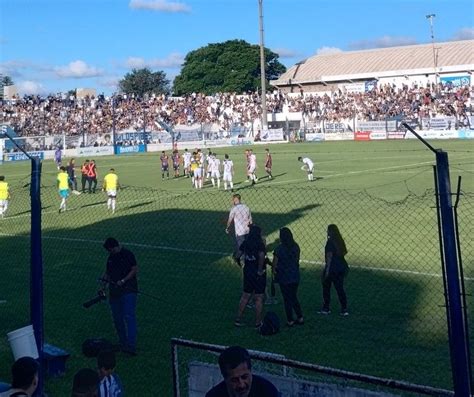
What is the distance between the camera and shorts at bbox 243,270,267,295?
11.7 meters

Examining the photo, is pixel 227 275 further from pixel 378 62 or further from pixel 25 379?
pixel 378 62

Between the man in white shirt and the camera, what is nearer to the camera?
the camera

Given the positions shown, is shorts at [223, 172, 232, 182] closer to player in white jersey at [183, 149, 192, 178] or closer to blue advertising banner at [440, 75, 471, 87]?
player in white jersey at [183, 149, 192, 178]

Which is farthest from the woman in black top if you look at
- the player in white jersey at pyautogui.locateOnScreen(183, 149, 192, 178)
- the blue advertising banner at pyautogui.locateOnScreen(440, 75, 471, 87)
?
the blue advertising banner at pyautogui.locateOnScreen(440, 75, 471, 87)

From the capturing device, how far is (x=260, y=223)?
2197 centimetres

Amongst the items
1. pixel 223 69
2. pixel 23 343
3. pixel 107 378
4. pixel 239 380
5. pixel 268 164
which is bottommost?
pixel 107 378

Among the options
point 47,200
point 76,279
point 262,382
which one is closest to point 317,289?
point 76,279

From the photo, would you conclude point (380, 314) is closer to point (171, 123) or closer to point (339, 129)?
point (339, 129)

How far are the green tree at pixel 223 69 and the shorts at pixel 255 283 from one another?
338 ft

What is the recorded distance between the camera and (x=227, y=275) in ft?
51.2

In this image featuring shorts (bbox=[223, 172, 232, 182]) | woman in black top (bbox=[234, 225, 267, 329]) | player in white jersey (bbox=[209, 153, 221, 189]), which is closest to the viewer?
woman in black top (bbox=[234, 225, 267, 329])

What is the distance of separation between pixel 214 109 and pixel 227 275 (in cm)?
6781

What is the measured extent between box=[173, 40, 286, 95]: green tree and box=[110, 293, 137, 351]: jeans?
4088 inches

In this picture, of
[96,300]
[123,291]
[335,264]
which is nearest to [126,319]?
[123,291]
